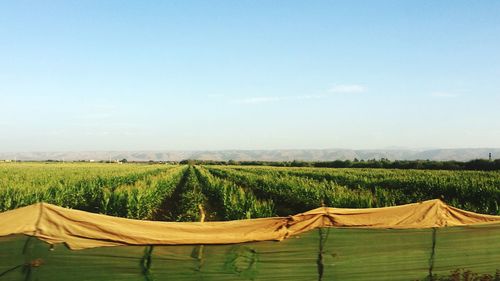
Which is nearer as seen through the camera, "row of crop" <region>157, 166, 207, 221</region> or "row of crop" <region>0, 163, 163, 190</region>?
"row of crop" <region>157, 166, 207, 221</region>

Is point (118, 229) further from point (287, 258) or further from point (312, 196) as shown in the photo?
point (312, 196)

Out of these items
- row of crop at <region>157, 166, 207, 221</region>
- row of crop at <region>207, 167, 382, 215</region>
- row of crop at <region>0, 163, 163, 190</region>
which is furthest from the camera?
row of crop at <region>0, 163, 163, 190</region>

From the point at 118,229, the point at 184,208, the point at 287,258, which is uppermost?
the point at 118,229

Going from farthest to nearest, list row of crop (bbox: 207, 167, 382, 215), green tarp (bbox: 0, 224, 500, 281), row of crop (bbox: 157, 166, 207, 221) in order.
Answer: row of crop (bbox: 207, 167, 382, 215) → row of crop (bbox: 157, 166, 207, 221) → green tarp (bbox: 0, 224, 500, 281)

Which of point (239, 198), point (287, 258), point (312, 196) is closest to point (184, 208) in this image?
point (239, 198)

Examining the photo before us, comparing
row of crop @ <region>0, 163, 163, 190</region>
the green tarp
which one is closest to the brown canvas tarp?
the green tarp

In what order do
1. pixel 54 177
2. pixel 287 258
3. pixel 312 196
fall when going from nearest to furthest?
pixel 287 258
pixel 312 196
pixel 54 177

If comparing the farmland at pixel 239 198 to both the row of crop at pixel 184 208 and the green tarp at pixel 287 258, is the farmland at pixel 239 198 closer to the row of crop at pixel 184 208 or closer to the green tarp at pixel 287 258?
the row of crop at pixel 184 208

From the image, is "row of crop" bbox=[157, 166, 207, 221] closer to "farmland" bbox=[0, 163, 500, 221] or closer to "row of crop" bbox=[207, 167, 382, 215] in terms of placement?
"farmland" bbox=[0, 163, 500, 221]

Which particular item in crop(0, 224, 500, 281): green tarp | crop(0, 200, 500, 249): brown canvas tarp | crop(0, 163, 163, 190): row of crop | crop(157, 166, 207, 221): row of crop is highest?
crop(0, 200, 500, 249): brown canvas tarp

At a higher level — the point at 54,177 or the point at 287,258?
the point at 287,258

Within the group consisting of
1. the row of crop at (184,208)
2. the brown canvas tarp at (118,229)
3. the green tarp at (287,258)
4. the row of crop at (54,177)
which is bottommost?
the row of crop at (184,208)

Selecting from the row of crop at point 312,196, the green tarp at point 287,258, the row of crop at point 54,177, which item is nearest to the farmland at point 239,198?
the row of crop at point 312,196

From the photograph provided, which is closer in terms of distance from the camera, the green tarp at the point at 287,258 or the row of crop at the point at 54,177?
the green tarp at the point at 287,258
